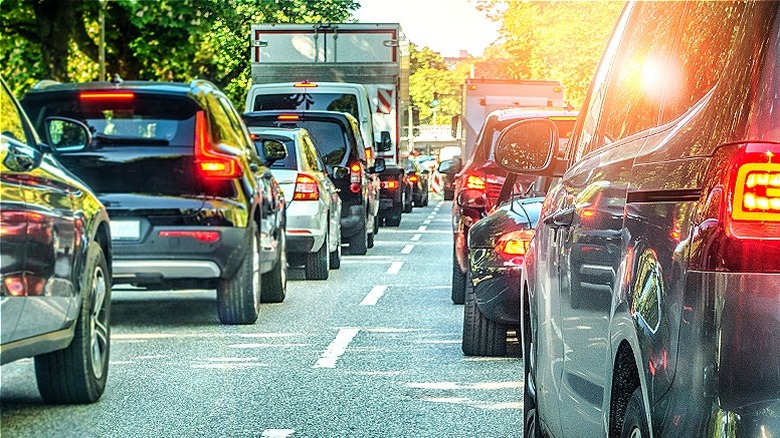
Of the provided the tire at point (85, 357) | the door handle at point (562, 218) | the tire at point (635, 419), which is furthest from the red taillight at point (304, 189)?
the tire at point (635, 419)

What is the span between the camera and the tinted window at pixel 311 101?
2486 cm

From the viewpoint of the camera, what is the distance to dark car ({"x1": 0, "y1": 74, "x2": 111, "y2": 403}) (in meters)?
6.39

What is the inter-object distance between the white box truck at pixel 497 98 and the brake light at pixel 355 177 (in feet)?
56.1

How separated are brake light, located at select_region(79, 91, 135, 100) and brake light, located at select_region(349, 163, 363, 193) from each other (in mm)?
8524

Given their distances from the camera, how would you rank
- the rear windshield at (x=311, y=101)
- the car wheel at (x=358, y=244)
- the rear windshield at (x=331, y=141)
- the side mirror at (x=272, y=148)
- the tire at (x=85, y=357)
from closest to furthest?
the tire at (x=85, y=357)
the side mirror at (x=272, y=148)
the rear windshield at (x=331, y=141)
the car wheel at (x=358, y=244)
the rear windshield at (x=311, y=101)

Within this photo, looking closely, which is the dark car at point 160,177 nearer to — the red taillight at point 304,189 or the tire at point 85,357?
the tire at point 85,357

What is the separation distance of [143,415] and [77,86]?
452 centimetres

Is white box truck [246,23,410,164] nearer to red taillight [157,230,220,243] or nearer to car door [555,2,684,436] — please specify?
red taillight [157,230,220,243]

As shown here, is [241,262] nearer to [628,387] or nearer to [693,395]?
[628,387]

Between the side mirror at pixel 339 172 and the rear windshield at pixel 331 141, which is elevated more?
the rear windshield at pixel 331 141

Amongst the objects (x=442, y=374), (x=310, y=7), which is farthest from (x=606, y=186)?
(x=310, y=7)

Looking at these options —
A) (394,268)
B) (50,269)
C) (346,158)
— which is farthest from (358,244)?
(50,269)

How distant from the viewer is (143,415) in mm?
7547

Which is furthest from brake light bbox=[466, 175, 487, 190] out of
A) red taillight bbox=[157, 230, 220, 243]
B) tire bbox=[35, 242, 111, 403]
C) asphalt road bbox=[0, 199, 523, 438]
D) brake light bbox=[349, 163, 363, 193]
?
tire bbox=[35, 242, 111, 403]
